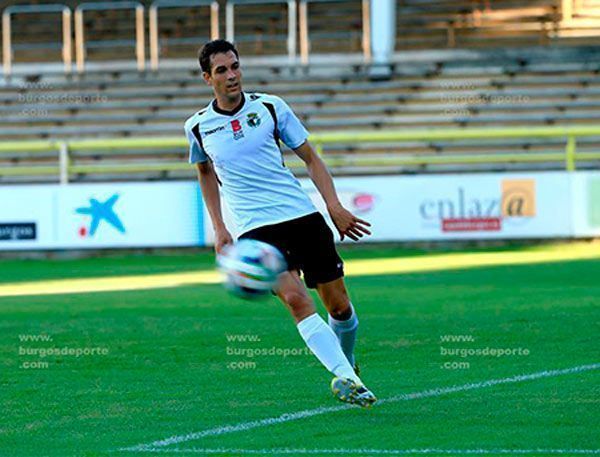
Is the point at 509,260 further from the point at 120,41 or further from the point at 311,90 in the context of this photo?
the point at 120,41

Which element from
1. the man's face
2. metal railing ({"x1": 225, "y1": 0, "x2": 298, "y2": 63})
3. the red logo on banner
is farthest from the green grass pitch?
metal railing ({"x1": 225, "y1": 0, "x2": 298, "y2": 63})

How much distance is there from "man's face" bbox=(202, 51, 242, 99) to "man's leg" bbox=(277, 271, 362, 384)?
1.00 meters

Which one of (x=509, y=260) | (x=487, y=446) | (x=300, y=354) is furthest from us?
(x=509, y=260)

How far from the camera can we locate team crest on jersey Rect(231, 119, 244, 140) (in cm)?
808

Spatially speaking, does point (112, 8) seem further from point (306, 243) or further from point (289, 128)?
point (306, 243)

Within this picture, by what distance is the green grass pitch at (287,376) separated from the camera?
698 centimetres

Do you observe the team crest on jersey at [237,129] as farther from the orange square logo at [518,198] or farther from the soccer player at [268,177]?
the orange square logo at [518,198]

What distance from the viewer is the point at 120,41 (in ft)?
108

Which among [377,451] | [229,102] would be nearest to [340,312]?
[229,102]

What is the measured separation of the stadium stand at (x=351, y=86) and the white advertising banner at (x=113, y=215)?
15.6ft

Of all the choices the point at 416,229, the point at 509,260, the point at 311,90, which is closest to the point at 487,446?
the point at 509,260

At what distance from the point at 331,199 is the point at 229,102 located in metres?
0.79

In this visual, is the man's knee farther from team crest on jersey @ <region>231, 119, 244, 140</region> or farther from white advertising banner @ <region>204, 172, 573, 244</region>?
white advertising banner @ <region>204, 172, 573, 244</region>

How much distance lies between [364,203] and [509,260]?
9.70 feet
